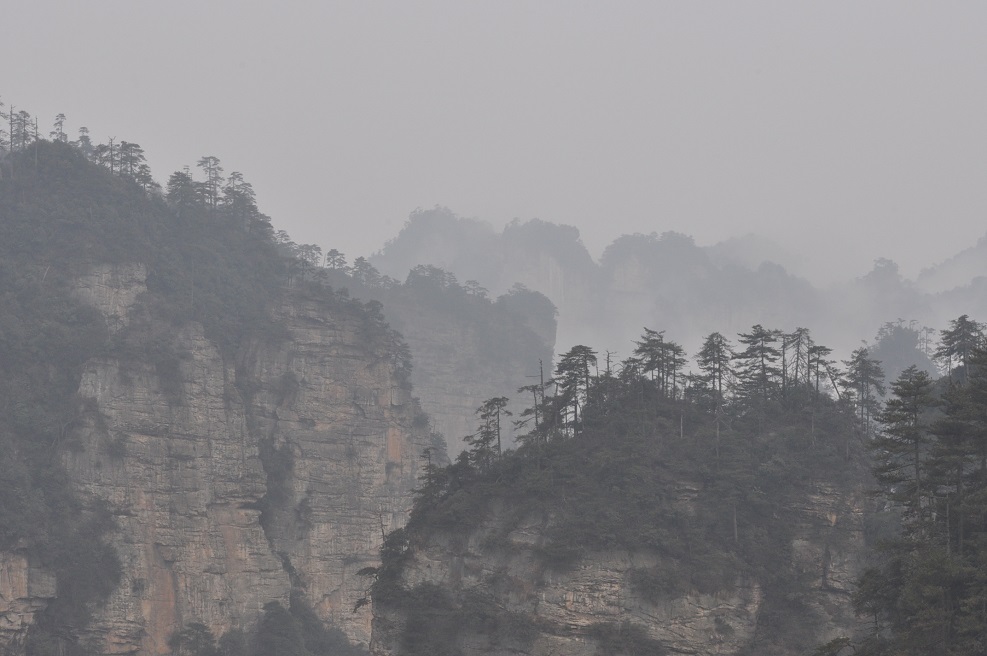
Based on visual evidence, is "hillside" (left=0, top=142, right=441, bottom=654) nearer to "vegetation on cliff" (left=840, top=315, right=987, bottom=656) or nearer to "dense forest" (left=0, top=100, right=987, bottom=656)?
"dense forest" (left=0, top=100, right=987, bottom=656)

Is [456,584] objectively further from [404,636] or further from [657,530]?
[657,530]

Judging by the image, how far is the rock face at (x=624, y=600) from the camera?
65438 millimetres

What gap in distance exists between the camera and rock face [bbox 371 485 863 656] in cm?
6544

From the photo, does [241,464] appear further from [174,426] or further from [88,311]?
[88,311]

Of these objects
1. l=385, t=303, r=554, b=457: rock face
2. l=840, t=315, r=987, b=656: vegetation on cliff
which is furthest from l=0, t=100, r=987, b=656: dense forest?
l=385, t=303, r=554, b=457: rock face

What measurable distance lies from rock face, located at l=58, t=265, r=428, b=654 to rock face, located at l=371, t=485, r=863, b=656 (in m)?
26.3

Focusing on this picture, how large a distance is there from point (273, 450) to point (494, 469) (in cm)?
3460

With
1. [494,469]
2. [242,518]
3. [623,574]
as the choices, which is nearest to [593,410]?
[494,469]

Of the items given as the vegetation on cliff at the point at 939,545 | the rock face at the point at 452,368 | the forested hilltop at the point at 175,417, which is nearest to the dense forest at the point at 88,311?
the forested hilltop at the point at 175,417

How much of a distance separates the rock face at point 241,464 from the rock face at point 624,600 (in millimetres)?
26303

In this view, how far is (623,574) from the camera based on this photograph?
67.3 meters

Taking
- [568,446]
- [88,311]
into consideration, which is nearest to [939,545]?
[568,446]

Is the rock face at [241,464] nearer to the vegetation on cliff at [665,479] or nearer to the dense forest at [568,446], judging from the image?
the dense forest at [568,446]

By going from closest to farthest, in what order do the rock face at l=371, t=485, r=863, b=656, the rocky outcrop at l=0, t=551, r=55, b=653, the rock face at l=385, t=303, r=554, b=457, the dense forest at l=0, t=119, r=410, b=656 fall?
the rock face at l=371, t=485, r=863, b=656 < the rocky outcrop at l=0, t=551, r=55, b=653 < the dense forest at l=0, t=119, r=410, b=656 < the rock face at l=385, t=303, r=554, b=457
